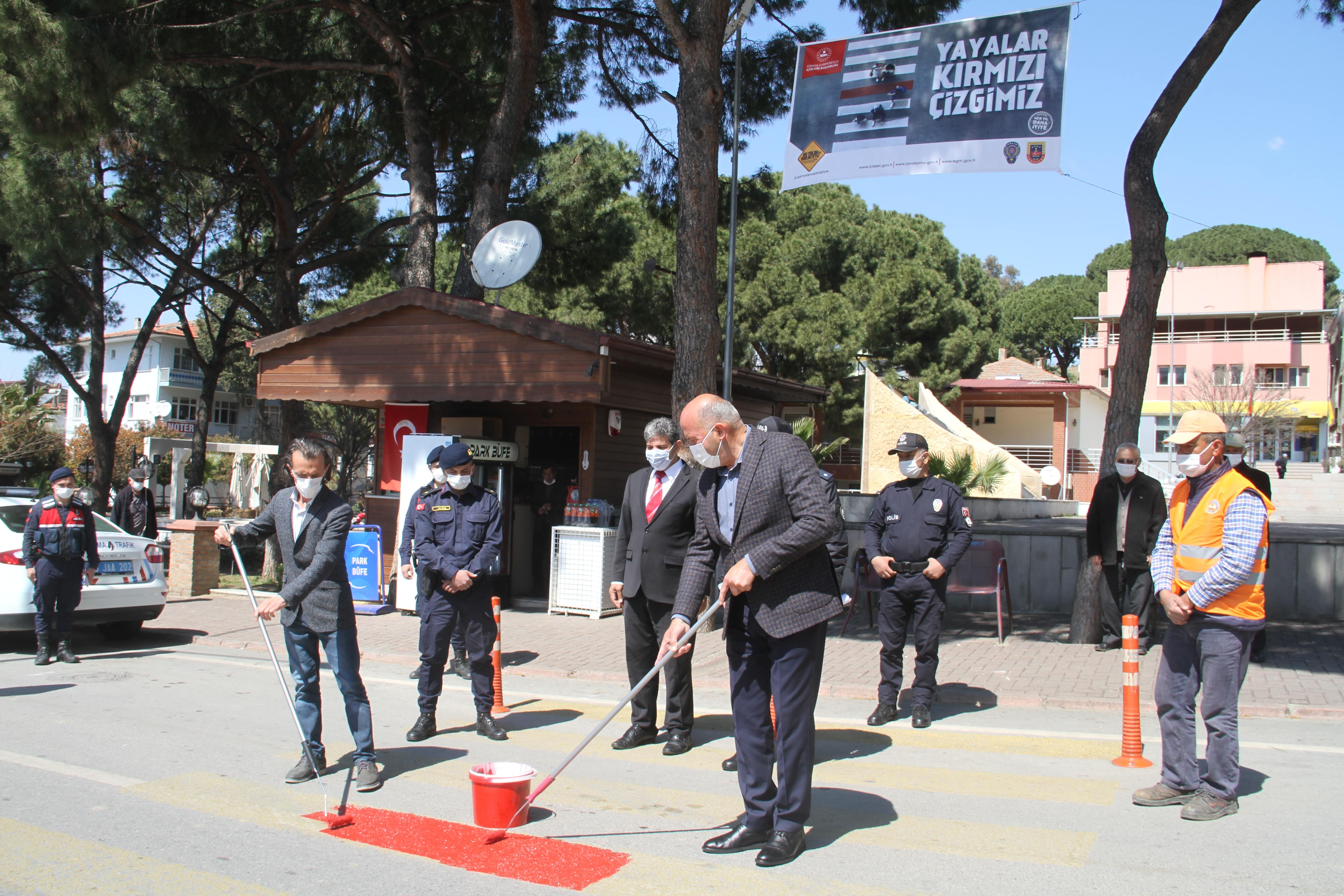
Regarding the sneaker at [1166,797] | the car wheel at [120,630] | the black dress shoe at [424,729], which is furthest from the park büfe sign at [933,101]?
the car wheel at [120,630]

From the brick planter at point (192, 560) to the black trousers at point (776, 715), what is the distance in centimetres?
1170

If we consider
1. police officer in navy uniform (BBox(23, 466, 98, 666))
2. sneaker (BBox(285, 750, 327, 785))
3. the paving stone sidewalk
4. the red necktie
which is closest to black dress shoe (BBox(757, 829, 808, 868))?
the red necktie

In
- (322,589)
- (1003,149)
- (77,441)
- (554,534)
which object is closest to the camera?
(322,589)

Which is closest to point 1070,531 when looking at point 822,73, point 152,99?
point 822,73

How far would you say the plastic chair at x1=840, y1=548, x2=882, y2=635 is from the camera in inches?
416

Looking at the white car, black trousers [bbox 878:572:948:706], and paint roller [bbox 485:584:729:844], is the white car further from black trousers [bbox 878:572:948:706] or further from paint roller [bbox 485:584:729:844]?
black trousers [bbox 878:572:948:706]

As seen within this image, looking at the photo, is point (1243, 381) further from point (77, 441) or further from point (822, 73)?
point (77, 441)

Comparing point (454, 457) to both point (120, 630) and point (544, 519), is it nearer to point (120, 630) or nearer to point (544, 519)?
point (120, 630)

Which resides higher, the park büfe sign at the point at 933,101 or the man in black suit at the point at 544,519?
the park büfe sign at the point at 933,101

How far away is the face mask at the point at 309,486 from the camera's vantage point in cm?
527

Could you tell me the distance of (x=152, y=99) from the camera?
17.1m

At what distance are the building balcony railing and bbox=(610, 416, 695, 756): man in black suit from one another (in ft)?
173

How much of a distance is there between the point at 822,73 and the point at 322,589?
765 cm

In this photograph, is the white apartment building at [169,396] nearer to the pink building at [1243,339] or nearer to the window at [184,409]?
the window at [184,409]
